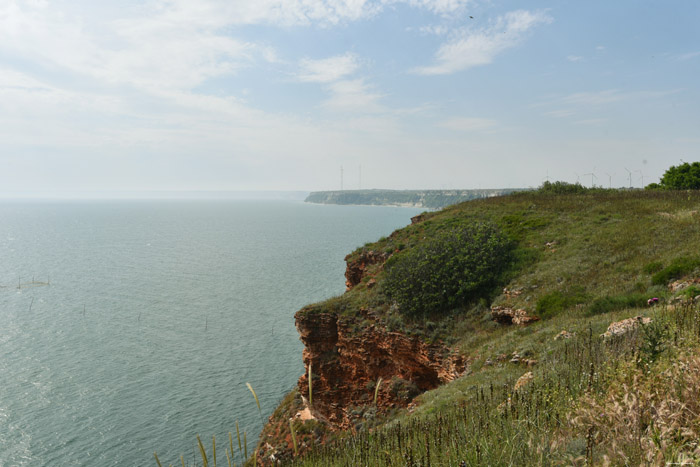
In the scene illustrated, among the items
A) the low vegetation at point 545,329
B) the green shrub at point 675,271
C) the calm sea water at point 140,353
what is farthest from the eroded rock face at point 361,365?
the green shrub at point 675,271

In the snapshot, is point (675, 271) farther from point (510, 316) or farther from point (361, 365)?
point (361, 365)

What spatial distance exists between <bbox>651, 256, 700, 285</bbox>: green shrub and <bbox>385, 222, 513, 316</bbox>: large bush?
26.4ft

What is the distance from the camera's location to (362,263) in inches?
1330

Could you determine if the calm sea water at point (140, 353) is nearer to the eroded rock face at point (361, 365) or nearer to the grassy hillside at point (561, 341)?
the eroded rock face at point (361, 365)

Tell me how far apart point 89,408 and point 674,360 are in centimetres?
3663

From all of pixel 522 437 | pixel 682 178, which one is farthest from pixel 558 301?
pixel 682 178

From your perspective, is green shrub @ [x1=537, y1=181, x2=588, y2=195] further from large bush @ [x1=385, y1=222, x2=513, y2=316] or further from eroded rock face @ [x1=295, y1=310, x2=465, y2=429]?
eroded rock face @ [x1=295, y1=310, x2=465, y2=429]

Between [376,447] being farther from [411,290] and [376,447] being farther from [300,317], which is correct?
[300,317]

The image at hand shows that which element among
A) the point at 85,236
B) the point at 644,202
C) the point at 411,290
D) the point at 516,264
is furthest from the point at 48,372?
the point at 85,236

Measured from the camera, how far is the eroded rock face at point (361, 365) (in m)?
21.6

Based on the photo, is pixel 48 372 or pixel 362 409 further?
pixel 48 372

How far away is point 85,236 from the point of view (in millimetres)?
134625

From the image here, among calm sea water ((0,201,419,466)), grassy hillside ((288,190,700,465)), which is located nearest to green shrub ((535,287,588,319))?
grassy hillside ((288,190,700,465))

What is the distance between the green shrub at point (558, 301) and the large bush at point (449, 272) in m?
4.23
